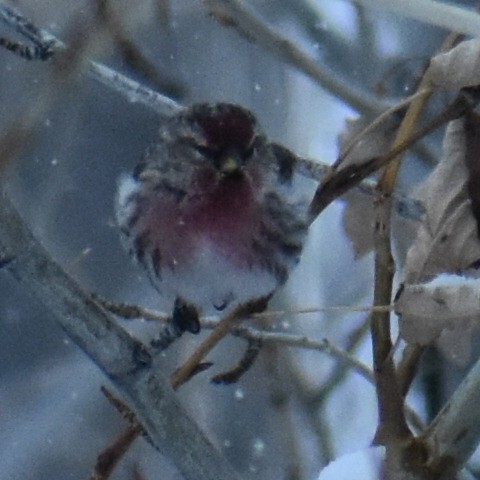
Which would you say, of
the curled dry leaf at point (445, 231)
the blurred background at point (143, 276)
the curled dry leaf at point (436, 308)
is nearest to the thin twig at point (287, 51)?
the curled dry leaf at point (445, 231)

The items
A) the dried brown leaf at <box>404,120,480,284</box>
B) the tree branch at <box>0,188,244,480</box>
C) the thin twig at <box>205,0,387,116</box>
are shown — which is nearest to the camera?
the tree branch at <box>0,188,244,480</box>

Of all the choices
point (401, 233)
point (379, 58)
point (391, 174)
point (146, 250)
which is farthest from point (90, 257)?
point (391, 174)

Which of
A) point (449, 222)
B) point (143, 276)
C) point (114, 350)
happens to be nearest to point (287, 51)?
point (449, 222)

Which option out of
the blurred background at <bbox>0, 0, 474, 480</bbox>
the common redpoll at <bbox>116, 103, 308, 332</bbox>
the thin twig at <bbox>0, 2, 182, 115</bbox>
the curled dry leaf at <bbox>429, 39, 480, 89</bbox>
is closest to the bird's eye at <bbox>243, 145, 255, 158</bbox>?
the common redpoll at <bbox>116, 103, 308, 332</bbox>

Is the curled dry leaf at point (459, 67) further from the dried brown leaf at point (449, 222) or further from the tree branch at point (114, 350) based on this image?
the tree branch at point (114, 350)

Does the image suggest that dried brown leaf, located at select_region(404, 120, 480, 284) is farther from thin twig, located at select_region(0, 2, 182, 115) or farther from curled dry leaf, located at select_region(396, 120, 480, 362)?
thin twig, located at select_region(0, 2, 182, 115)

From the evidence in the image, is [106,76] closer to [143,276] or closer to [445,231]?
[445,231]
